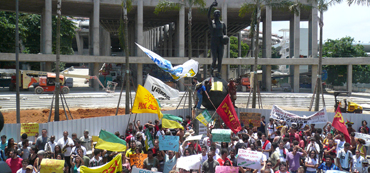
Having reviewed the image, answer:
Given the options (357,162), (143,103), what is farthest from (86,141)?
(357,162)

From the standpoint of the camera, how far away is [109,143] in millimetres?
9930

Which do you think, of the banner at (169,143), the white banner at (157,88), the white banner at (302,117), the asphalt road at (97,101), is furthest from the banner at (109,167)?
the asphalt road at (97,101)

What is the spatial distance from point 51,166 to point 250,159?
513 centimetres

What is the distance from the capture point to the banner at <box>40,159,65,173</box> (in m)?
8.38

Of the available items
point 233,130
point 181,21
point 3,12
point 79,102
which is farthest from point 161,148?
point 3,12

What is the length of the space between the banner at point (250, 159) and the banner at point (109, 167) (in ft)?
10.4

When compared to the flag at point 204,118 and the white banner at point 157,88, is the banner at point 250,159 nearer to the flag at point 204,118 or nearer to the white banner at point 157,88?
the flag at point 204,118

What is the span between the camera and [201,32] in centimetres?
6788

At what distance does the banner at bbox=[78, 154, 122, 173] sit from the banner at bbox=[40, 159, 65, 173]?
49cm

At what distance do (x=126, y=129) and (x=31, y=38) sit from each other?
158 ft

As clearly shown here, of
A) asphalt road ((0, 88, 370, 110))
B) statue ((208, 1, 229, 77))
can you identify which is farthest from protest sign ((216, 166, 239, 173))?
asphalt road ((0, 88, 370, 110))

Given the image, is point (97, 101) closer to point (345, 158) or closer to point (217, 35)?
point (217, 35)

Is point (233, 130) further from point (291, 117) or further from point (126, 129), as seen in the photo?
point (126, 129)

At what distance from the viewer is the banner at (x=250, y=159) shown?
8719 mm
